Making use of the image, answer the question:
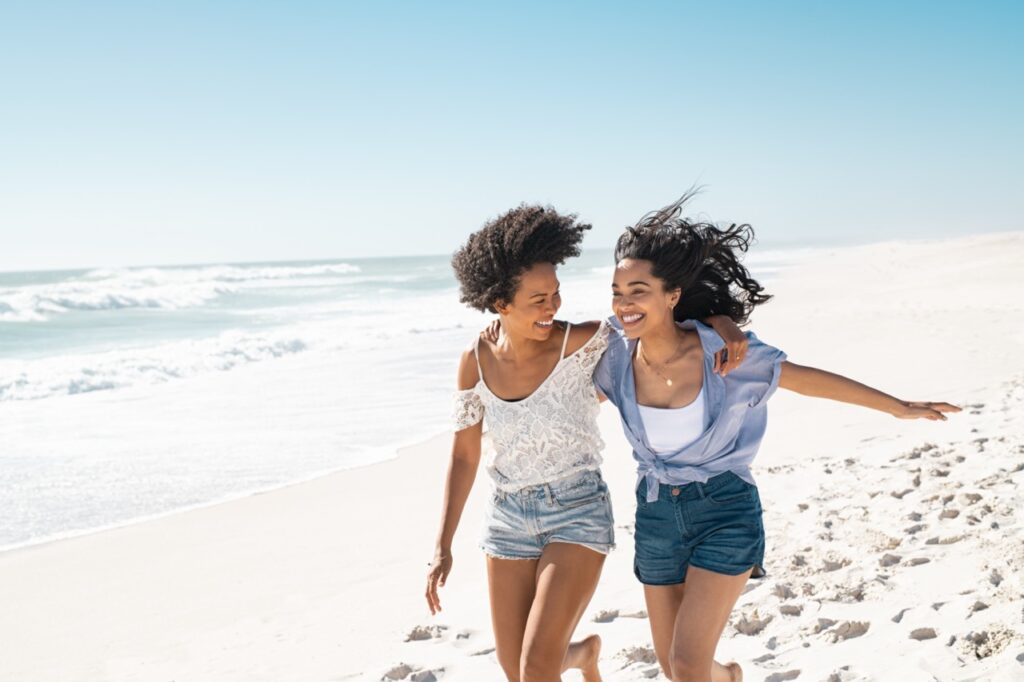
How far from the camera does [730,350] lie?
3242mm

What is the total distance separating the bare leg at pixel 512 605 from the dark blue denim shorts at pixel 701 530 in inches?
16.2

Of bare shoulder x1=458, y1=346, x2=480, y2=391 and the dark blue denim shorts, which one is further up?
bare shoulder x1=458, y1=346, x2=480, y2=391

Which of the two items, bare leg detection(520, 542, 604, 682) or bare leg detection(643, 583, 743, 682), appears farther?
bare leg detection(643, 583, 743, 682)

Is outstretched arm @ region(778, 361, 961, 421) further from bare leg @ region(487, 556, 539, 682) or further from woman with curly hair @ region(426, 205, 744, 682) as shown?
bare leg @ region(487, 556, 539, 682)

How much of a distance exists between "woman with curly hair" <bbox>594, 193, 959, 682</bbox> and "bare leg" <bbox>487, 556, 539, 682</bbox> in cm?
41

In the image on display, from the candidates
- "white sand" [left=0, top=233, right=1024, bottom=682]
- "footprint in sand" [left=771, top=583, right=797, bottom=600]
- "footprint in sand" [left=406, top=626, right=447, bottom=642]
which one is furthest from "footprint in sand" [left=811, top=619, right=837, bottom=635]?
"footprint in sand" [left=406, top=626, right=447, bottom=642]

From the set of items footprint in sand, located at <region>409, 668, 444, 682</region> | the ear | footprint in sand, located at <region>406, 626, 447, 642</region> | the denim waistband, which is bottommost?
footprint in sand, located at <region>406, 626, 447, 642</region>

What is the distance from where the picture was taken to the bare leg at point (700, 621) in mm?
3021

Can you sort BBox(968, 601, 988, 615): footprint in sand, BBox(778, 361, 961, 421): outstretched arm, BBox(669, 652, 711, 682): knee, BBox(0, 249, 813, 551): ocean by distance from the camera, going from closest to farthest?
BBox(669, 652, 711, 682): knee < BBox(778, 361, 961, 421): outstretched arm < BBox(968, 601, 988, 615): footprint in sand < BBox(0, 249, 813, 551): ocean

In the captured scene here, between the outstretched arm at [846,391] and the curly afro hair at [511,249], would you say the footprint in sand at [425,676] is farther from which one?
the outstretched arm at [846,391]

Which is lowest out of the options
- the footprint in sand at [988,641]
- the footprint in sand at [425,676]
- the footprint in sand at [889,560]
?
the footprint in sand at [425,676]

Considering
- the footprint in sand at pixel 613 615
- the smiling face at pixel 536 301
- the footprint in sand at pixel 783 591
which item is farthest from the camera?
the footprint in sand at pixel 613 615

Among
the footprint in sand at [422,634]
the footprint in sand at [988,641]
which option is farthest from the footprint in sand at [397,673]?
the footprint in sand at [988,641]

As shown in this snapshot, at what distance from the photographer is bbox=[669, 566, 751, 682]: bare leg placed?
3.02 m
